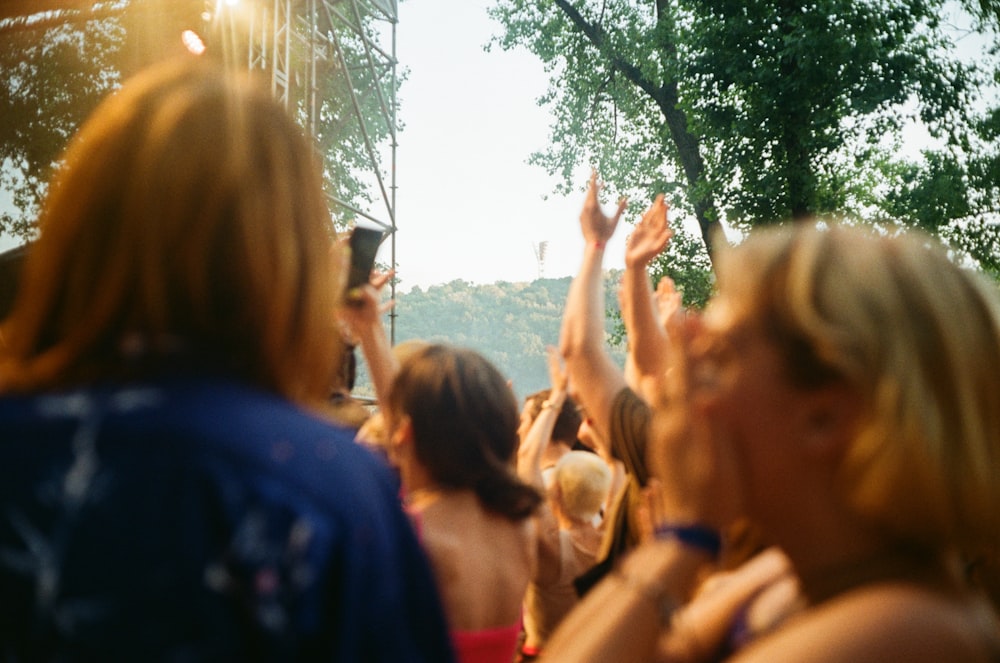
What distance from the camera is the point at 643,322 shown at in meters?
2.25

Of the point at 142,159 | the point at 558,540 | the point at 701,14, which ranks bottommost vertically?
the point at 558,540

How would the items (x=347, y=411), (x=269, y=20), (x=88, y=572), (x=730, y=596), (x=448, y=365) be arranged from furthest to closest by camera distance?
1. (x=269, y=20)
2. (x=347, y=411)
3. (x=448, y=365)
4. (x=730, y=596)
5. (x=88, y=572)

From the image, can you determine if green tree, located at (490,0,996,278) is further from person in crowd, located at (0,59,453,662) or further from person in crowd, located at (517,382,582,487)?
person in crowd, located at (0,59,453,662)

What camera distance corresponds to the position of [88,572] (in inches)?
29.8

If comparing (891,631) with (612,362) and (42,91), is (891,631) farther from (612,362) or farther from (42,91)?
(42,91)

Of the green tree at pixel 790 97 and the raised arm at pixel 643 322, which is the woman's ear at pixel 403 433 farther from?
the green tree at pixel 790 97

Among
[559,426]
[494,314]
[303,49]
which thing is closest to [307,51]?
[303,49]

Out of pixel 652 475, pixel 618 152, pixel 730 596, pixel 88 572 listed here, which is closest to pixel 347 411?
pixel 652 475

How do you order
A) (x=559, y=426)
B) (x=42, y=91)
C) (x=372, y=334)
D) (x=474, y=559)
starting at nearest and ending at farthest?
(x=474, y=559) < (x=372, y=334) < (x=559, y=426) < (x=42, y=91)

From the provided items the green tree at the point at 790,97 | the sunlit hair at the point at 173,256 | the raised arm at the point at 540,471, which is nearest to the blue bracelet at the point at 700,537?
the sunlit hair at the point at 173,256

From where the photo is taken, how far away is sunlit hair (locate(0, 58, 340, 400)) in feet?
2.79

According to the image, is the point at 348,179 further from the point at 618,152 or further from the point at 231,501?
the point at 231,501

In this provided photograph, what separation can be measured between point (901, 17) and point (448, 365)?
35.8 ft

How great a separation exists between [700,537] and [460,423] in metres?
1.08
